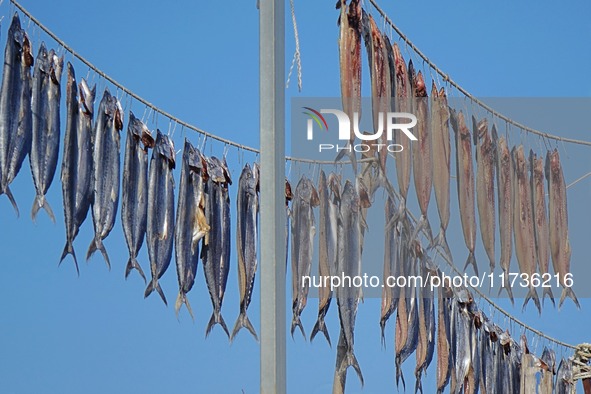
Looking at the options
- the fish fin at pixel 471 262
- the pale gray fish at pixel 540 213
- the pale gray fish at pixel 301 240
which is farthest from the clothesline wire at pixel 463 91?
the pale gray fish at pixel 301 240

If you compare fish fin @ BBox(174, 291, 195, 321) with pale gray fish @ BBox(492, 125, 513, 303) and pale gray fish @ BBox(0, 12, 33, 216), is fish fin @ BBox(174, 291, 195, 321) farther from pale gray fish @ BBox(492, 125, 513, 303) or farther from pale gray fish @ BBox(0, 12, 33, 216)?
pale gray fish @ BBox(492, 125, 513, 303)

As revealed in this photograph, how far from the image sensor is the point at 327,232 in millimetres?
2998

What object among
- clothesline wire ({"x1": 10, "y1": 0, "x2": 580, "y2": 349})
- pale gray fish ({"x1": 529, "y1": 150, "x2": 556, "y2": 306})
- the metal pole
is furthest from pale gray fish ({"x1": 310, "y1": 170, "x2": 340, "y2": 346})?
the metal pole

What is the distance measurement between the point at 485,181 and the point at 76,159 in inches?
53.8

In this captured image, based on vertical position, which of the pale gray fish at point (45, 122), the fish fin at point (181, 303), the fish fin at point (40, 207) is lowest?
the fish fin at point (181, 303)

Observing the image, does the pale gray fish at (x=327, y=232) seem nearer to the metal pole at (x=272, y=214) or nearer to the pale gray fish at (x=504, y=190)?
the pale gray fish at (x=504, y=190)

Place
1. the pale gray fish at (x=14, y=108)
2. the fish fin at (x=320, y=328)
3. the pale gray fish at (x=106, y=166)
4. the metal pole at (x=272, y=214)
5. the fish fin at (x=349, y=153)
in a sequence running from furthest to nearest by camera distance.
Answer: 1. the pale gray fish at (x=106, y=166)
2. the pale gray fish at (x=14, y=108)
3. the fish fin at (x=320, y=328)
4. the fish fin at (x=349, y=153)
5. the metal pole at (x=272, y=214)

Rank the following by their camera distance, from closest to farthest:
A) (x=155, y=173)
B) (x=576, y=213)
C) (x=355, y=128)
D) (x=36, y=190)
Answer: (x=355, y=128)
(x=576, y=213)
(x=36, y=190)
(x=155, y=173)

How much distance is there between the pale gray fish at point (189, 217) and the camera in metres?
3.26

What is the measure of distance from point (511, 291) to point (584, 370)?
0.97 feet

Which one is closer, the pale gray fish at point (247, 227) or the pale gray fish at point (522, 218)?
the pale gray fish at point (522, 218)

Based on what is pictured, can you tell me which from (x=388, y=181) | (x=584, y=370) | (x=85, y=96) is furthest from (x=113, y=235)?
(x=584, y=370)

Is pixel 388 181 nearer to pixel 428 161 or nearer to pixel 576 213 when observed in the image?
pixel 428 161

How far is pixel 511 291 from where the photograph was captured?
260 cm
